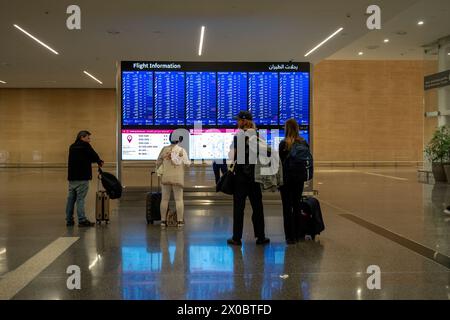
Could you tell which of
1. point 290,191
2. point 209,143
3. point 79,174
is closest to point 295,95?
point 209,143

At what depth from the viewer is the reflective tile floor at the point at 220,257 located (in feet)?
17.0

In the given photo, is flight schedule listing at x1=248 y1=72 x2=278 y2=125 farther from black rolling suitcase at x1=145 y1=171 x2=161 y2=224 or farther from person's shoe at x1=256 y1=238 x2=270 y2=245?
person's shoe at x1=256 y1=238 x2=270 y2=245

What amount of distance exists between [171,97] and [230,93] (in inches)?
55.3

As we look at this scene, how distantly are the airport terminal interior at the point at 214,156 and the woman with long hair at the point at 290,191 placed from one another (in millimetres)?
288

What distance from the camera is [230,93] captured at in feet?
42.3

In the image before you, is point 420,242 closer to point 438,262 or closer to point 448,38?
point 438,262

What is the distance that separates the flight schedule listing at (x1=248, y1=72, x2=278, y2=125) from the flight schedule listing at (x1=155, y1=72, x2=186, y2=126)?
1.62m

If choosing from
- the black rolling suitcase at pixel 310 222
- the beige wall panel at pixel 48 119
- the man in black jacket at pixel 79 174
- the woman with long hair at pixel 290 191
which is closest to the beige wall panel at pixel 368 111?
the beige wall panel at pixel 48 119

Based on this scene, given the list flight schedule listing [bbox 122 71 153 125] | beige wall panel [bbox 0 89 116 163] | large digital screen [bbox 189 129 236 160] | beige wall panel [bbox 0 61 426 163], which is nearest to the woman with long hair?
large digital screen [bbox 189 129 236 160]

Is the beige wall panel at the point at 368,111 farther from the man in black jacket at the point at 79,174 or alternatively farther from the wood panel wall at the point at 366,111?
the man in black jacket at the point at 79,174

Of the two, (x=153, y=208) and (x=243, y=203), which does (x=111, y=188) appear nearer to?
(x=153, y=208)

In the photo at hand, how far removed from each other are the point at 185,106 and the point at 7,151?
79.7 ft

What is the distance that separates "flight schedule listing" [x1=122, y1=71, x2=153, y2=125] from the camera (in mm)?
12625

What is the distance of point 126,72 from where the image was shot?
500 inches
